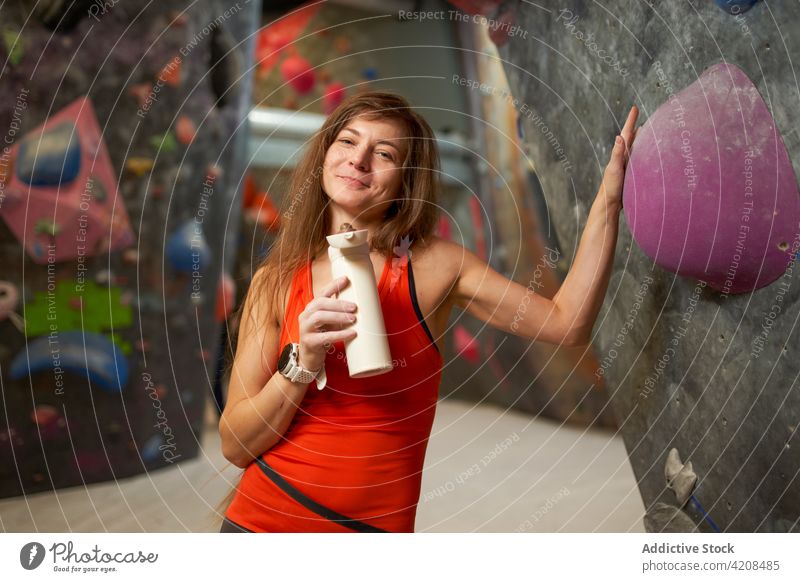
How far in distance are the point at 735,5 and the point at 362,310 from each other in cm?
47

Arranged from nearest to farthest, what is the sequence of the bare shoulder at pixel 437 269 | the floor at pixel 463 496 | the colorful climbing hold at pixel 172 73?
the bare shoulder at pixel 437 269
the floor at pixel 463 496
the colorful climbing hold at pixel 172 73

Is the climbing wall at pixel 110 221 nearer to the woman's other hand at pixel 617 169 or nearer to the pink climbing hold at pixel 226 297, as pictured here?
the pink climbing hold at pixel 226 297

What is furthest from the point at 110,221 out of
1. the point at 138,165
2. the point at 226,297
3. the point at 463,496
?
the point at 463,496

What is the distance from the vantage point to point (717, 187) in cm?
81

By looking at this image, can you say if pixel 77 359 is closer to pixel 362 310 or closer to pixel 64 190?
pixel 64 190

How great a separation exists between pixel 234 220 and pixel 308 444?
1.39 metres

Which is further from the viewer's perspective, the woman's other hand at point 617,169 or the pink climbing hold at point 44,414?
the pink climbing hold at point 44,414

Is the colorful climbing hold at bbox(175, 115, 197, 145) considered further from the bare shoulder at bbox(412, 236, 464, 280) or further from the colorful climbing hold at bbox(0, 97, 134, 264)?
the bare shoulder at bbox(412, 236, 464, 280)

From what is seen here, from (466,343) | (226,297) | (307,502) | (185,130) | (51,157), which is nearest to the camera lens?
(307,502)

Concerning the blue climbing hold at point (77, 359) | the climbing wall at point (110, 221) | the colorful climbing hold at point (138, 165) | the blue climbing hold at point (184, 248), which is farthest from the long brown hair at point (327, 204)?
the blue climbing hold at point (184, 248)

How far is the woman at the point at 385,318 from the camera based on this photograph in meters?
0.80

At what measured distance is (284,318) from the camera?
0.83m

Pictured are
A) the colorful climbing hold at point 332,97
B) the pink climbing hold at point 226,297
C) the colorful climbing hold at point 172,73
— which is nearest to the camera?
the colorful climbing hold at point 172,73
